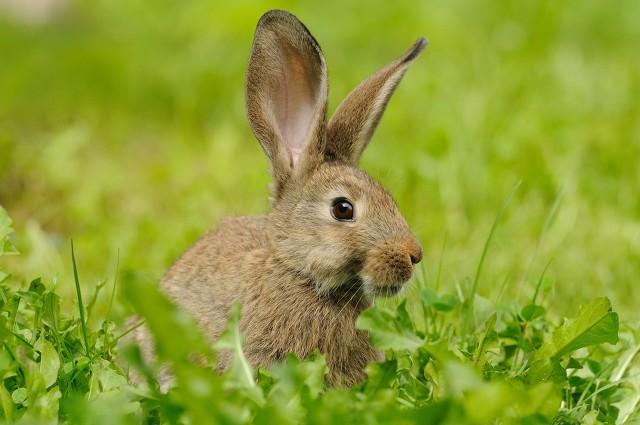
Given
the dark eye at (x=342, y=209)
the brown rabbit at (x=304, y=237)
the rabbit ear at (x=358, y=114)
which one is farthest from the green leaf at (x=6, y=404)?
the rabbit ear at (x=358, y=114)

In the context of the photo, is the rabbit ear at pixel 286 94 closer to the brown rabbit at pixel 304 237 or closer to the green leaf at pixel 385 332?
the brown rabbit at pixel 304 237

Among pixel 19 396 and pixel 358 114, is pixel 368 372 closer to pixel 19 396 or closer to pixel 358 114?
pixel 19 396

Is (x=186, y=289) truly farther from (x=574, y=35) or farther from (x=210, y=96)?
(x=574, y=35)

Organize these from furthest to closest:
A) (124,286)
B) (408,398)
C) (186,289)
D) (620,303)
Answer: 1. (620,303)
2. (186,289)
3. (408,398)
4. (124,286)

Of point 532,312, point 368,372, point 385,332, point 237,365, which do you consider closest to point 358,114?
point 532,312

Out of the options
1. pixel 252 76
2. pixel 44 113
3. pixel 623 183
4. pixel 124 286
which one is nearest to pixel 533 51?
pixel 623 183
